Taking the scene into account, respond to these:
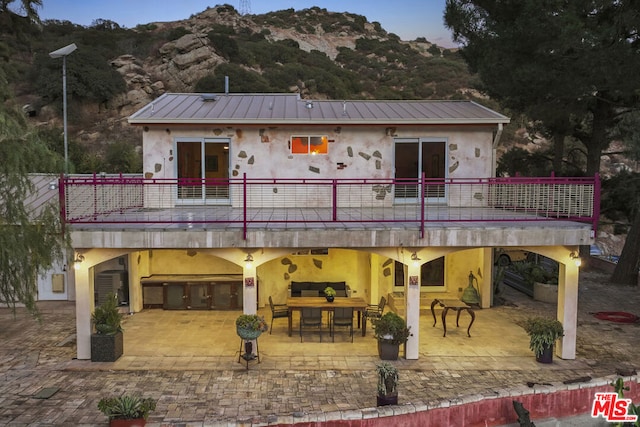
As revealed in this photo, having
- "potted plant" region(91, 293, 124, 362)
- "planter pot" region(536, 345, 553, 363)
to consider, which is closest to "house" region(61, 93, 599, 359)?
"potted plant" region(91, 293, 124, 362)

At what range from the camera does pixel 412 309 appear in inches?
402

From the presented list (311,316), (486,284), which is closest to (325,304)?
(311,316)

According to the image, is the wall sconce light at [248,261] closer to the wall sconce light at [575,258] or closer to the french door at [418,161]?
the french door at [418,161]

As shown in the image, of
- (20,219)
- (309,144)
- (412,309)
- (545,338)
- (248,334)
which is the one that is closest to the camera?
(20,219)

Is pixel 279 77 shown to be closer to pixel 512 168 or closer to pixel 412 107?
pixel 512 168

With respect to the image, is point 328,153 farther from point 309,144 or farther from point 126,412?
point 126,412

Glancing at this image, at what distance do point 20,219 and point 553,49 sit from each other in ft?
43.1

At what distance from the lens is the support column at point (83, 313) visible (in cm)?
981

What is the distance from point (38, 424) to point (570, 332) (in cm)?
989

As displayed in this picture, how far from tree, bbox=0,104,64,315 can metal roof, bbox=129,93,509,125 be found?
22.9 feet

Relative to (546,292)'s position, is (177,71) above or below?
above

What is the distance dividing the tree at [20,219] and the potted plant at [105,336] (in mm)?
3453

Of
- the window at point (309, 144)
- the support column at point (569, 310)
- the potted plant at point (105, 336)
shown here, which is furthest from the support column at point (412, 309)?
the potted plant at point (105, 336)

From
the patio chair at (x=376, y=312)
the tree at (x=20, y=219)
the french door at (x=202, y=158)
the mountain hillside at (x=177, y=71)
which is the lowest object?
the patio chair at (x=376, y=312)
